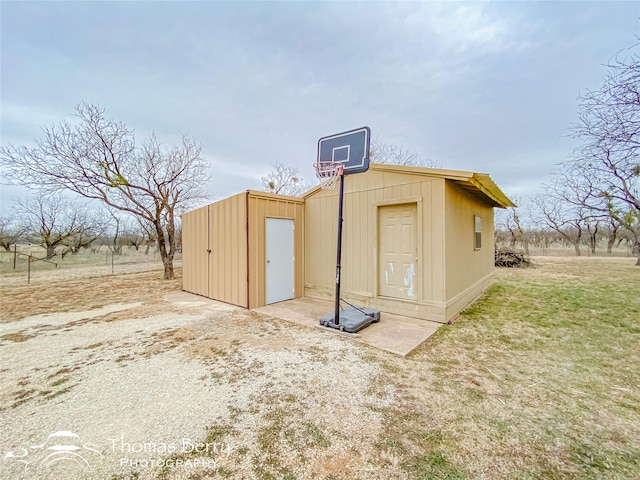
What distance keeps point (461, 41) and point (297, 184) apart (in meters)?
10.5

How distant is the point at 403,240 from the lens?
4684mm

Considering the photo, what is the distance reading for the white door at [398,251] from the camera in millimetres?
4547

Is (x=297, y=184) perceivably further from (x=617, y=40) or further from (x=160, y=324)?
(x=617, y=40)

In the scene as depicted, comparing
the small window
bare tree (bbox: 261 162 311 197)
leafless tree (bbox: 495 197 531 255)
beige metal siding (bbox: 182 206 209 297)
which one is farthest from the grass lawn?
leafless tree (bbox: 495 197 531 255)

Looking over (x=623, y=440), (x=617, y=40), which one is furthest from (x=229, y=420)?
(x=617, y=40)

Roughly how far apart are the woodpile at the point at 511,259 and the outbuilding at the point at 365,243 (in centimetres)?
632

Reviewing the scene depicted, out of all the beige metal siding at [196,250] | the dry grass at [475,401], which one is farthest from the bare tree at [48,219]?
the dry grass at [475,401]

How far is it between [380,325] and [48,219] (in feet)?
70.9

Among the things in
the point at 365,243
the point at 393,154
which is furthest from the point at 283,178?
the point at 365,243

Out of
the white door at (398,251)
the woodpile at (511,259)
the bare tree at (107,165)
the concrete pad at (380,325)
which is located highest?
the bare tree at (107,165)

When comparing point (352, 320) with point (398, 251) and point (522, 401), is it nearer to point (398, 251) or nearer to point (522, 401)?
point (398, 251)

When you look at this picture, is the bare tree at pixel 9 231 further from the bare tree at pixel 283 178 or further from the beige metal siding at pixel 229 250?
the beige metal siding at pixel 229 250

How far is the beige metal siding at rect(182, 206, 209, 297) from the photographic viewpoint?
6.30 meters

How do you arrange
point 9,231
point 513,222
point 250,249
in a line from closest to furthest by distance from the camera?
point 250,249
point 9,231
point 513,222
